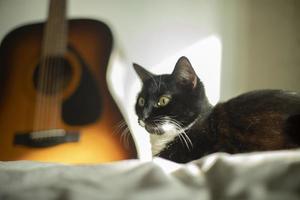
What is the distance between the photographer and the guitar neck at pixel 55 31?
0.99 m

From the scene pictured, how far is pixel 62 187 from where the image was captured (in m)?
0.42

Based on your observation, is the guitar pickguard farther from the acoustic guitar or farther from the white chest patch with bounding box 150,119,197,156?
the white chest patch with bounding box 150,119,197,156

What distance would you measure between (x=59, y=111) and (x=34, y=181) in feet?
1.68

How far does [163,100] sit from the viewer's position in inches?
31.0

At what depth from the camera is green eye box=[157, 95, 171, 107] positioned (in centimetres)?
78

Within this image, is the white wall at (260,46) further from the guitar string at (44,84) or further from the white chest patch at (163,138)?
the guitar string at (44,84)

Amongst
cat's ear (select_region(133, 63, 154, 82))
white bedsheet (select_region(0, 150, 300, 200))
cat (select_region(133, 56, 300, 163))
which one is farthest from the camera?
cat's ear (select_region(133, 63, 154, 82))

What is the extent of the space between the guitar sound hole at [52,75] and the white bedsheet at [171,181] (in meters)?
0.51

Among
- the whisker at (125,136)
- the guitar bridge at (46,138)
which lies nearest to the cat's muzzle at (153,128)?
the whisker at (125,136)

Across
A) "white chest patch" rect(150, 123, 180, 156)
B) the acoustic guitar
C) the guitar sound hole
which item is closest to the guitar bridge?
the acoustic guitar

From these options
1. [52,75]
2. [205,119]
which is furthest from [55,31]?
[205,119]

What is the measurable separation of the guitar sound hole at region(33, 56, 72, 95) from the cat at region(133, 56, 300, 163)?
0.26 m

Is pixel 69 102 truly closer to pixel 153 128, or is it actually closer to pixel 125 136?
pixel 125 136

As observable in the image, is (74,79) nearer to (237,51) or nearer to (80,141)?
(80,141)
